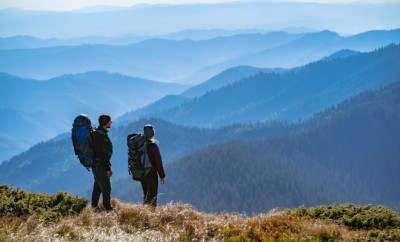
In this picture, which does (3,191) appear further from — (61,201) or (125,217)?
(125,217)

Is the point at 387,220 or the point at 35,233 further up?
the point at 35,233

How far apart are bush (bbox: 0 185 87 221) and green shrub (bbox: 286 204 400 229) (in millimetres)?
6246

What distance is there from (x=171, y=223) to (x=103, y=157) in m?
3.42

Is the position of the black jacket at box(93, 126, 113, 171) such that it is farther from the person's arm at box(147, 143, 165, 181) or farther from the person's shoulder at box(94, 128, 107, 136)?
the person's arm at box(147, 143, 165, 181)

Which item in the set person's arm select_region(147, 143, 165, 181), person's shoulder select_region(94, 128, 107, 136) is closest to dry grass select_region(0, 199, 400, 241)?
person's arm select_region(147, 143, 165, 181)

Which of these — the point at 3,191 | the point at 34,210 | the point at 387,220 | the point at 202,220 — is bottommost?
the point at 387,220

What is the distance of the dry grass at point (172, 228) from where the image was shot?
1266 cm

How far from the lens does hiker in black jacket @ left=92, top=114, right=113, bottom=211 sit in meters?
16.5

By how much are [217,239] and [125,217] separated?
312cm

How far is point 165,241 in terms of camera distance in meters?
12.6

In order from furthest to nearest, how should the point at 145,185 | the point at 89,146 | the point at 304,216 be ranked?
the point at 145,185 → the point at 89,146 → the point at 304,216

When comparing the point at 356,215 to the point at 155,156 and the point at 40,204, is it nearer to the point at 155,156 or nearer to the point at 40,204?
the point at 155,156

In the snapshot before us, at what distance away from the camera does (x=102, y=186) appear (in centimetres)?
1666

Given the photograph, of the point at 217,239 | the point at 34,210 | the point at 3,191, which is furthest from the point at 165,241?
the point at 3,191
